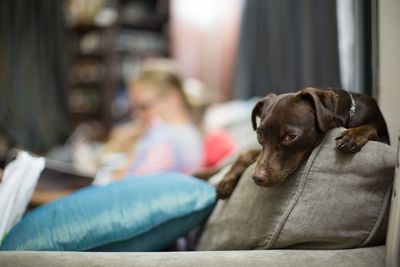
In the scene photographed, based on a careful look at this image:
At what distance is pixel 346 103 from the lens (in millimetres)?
1116

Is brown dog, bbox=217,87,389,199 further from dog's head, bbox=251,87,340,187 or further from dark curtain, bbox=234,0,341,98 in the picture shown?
dark curtain, bbox=234,0,341,98

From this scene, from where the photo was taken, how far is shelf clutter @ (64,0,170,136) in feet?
17.8

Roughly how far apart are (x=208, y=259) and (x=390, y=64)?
59 cm

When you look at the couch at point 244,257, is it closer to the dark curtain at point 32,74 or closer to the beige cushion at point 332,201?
the beige cushion at point 332,201

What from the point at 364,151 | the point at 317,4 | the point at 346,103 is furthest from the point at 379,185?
the point at 317,4

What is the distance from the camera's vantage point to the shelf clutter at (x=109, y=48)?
544 centimetres

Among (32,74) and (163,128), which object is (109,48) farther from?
(163,128)

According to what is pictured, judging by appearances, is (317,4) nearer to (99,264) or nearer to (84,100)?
(99,264)

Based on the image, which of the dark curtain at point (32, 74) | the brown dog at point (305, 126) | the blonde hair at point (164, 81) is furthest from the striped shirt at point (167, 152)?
the dark curtain at point (32, 74)

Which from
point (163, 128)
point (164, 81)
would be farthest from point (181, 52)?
point (163, 128)

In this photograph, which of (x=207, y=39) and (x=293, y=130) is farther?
(x=207, y=39)

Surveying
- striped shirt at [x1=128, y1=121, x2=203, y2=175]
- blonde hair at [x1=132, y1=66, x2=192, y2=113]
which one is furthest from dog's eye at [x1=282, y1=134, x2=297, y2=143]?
blonde hair at [x1=132, y1=66, x2=192, y2=113]

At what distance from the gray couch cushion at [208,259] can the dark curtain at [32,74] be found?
7.48ft

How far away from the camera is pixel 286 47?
2.57m
